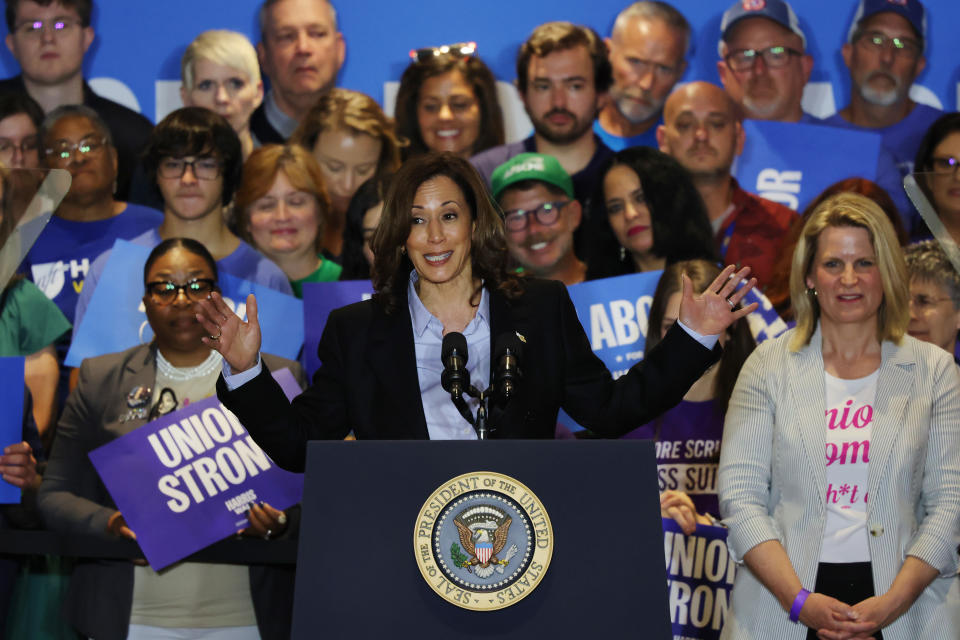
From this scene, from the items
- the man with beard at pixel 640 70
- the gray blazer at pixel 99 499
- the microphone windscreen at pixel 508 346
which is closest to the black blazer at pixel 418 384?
the microphone windscreen at pixel 508 346

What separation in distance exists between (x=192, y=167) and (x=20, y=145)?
88 centimetres

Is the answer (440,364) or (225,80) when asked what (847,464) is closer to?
(440,364)

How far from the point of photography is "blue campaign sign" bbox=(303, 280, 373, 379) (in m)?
A: 4.62

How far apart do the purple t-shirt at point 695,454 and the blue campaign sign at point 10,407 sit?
2.43m

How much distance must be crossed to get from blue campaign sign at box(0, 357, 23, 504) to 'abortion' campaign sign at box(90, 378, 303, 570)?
0.97 ft

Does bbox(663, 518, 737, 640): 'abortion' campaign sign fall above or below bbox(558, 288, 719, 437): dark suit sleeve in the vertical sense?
below

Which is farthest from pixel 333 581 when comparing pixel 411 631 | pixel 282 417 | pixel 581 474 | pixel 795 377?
pixel 795 377

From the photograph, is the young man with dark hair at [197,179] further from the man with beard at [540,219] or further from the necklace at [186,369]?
the man with beard at [540,219]

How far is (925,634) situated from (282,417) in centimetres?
195

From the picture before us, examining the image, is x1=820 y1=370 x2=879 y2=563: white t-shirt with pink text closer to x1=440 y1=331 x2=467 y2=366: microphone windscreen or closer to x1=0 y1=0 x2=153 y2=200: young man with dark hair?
x1=440 y1=331 x2=467 y2=366: microphone windscreen

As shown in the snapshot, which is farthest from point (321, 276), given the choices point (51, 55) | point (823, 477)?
point (823, 477)

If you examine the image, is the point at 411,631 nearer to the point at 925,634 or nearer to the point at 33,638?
the point at 925,634

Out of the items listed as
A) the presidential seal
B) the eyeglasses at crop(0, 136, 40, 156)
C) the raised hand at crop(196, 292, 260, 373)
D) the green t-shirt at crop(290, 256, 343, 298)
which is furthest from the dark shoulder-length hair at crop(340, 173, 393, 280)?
the presidential seal

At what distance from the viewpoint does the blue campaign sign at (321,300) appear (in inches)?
182
